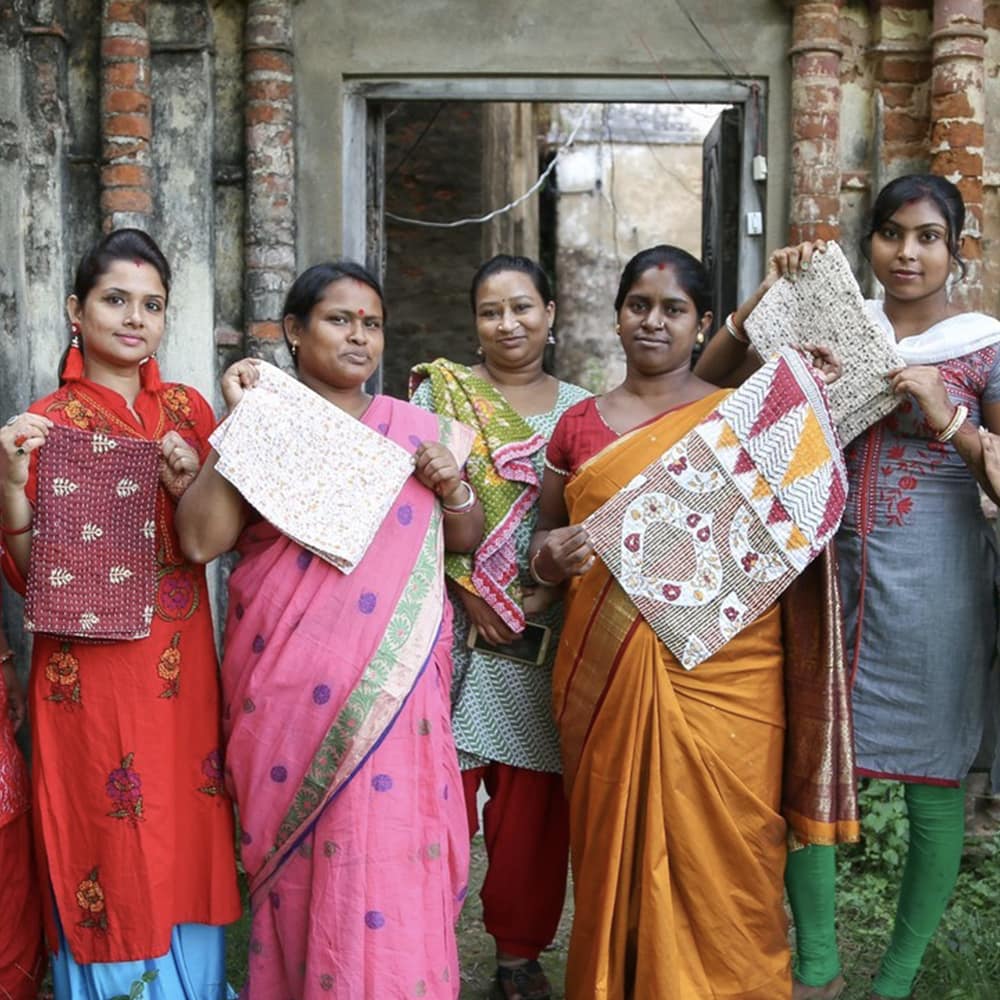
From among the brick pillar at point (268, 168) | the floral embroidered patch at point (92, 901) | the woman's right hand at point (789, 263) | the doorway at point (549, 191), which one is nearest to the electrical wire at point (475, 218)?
the doorway at point (549, 191)

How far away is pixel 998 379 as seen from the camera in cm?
287

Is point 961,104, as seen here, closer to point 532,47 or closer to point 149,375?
point 532,47

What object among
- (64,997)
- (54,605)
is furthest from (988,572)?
(64,997)

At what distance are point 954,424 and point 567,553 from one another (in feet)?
2.97

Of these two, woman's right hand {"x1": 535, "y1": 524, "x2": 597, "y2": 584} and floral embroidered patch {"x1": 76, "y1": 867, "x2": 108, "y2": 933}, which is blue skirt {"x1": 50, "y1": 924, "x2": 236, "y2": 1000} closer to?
floral embroidered patch {"x1": 76, "y1": 867, "x2": 108, "y2": 933}

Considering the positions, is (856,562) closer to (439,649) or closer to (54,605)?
(439,649)

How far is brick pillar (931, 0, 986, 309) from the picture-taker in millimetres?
4336

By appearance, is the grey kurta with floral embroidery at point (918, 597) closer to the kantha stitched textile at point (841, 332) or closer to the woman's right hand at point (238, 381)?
the kantha stitched textile at point (841, 332)

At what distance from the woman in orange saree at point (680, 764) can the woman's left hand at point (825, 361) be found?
0.25 metres

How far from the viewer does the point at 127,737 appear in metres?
2.69

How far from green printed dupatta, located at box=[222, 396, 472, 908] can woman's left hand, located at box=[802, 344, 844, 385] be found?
3.28ft

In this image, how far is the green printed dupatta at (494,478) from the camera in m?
3.07

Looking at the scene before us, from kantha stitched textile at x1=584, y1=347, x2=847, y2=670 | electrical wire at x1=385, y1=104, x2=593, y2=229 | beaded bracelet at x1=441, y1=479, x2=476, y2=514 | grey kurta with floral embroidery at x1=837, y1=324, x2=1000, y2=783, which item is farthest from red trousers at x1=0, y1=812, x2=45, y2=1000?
electrical wire at x1=385, y1=104, x2=593, y2=229

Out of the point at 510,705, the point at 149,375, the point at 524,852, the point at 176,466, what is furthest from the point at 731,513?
the point at 149,375
